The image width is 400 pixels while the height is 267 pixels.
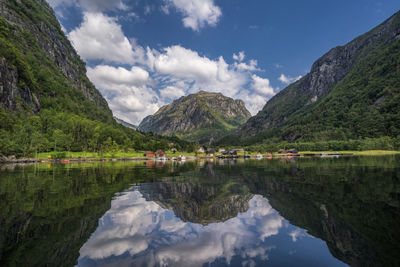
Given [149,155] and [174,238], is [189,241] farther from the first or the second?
[149,155]

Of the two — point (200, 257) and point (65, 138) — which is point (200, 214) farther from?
point (65, 138)

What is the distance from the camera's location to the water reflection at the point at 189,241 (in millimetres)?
9672

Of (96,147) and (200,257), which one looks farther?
(96,147)

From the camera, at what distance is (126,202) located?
21078 mm

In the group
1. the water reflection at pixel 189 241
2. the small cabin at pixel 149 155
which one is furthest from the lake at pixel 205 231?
the small cabin at pixel 149 155

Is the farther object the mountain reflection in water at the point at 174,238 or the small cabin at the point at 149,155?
the small cabin at the point at 149,155

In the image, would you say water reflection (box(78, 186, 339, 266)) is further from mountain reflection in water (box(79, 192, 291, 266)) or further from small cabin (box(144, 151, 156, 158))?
small cabin (box(144, 151, 156, 158))

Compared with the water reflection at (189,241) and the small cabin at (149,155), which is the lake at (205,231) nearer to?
the water reflection at (189,241)

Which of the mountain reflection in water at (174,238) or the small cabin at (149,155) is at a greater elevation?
the small cabin at (149,155)

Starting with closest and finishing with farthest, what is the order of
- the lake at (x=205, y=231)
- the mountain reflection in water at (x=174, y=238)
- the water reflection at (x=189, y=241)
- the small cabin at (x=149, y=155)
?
the lake at (x=205, y=231) < the water reflection at (x=189, y=241) < the mountain reflection in water at (x=174, y=238) < the small cabin at (x=149, y=155)

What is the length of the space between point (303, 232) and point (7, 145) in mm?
122397

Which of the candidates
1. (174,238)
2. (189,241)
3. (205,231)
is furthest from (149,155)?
(189,241)

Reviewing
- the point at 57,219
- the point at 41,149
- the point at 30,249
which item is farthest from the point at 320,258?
the point at 41,149

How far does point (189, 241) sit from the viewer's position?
11953 mm
